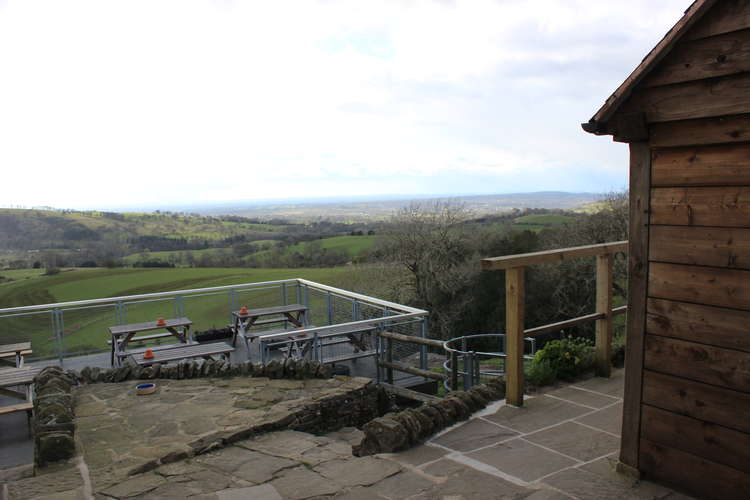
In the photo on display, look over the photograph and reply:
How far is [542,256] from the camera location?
4.43 m

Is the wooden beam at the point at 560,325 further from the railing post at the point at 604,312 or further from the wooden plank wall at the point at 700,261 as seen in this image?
the wooden plank wall at the point at 700,261

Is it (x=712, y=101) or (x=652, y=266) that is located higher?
(x=712, y=101)

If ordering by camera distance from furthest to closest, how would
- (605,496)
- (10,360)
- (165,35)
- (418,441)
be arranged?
1. (165,35)
2. (10,360)
3. (418,441)
4. (605,496)

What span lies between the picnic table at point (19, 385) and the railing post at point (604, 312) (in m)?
6.29

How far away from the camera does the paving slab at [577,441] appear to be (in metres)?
3.74

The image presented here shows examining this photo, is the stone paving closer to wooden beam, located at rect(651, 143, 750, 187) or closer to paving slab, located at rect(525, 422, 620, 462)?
paving slab, located at rect(525, 422, 620, 462)

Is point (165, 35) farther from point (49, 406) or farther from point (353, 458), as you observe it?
point (353, 458)

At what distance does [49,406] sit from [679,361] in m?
5.42

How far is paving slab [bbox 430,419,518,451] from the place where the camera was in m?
3.97

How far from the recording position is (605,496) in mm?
3129

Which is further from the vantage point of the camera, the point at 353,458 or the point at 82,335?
the point at 82,335

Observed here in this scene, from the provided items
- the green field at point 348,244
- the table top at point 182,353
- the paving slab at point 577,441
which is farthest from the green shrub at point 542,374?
the green field at point 348,244

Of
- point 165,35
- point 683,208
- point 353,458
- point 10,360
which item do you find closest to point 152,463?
point 353,458

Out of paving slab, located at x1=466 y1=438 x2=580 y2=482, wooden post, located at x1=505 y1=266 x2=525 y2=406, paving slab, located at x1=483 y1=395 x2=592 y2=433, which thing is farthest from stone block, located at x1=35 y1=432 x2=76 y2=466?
wooden post, located at x1=505 y1=266 x2=525 y2=406
